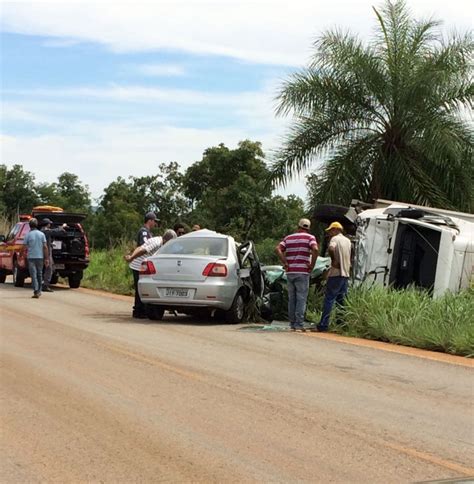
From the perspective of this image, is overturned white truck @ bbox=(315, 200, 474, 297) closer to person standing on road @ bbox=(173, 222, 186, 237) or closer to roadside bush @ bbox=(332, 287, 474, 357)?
roadside bush @ bbox=(332, 287, 474, 357)

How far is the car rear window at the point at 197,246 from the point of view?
47.4ft

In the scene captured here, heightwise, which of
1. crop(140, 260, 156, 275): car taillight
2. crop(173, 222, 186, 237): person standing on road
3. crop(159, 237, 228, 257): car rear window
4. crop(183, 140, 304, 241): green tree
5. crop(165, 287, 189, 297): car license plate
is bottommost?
crop(165, 287, 189, 297): car license plate

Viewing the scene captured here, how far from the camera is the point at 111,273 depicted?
2453cm

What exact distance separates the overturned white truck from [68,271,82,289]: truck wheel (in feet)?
34.1

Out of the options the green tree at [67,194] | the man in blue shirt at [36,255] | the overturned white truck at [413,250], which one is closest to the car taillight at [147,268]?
the overturned white truck at [413,250]

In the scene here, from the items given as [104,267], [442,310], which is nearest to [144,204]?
[104,267]

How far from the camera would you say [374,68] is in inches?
733

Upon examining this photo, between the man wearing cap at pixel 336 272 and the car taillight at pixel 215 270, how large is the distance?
1770 millimetres

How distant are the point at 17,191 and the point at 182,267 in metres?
45.3

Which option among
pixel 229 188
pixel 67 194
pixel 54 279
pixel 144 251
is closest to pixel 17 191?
pixel 67 194

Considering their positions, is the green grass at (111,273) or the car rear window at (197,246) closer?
the car rear window at (197,246)

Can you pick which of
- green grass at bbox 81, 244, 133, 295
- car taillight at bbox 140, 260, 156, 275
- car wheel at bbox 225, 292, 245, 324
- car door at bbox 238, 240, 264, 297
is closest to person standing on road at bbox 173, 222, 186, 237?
car door at bbox 238, 240, 264, 297

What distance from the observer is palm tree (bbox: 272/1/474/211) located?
18.3 meters

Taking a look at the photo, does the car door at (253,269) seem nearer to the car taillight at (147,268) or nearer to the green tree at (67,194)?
the car taillight at (147,268)
